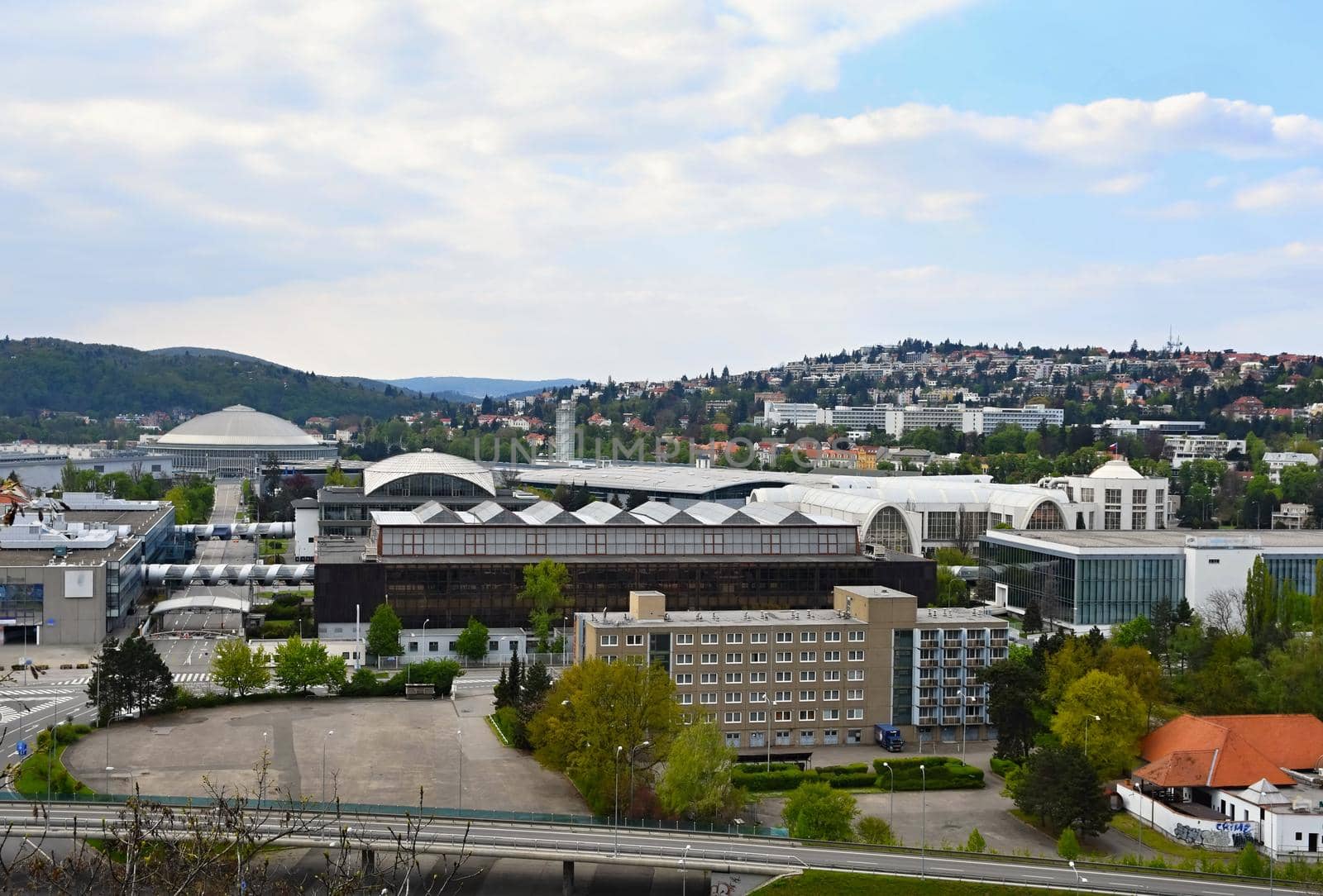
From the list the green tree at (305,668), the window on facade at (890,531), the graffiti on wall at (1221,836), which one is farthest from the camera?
the window on facade at (890,531)

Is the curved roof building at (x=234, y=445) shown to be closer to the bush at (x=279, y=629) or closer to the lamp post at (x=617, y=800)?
the bush at (x=279, y=629)

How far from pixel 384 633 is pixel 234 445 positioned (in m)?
123

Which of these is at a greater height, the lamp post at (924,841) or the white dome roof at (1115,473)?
the white dome roof at (1115,473)

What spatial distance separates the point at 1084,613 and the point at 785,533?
14344mm

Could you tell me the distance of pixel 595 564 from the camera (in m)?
58.7

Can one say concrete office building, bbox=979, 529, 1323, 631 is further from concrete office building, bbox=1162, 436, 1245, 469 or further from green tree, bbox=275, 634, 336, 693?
concrete office building, bbox=1162, 436, 1245, 469

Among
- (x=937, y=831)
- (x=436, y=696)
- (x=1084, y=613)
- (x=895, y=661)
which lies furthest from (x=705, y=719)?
(x=1084, y=613)

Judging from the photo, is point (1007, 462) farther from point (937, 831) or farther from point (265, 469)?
point (937, 831)

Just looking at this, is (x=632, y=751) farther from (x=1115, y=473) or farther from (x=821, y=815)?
(x=1115, y=473)

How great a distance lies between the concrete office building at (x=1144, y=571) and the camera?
6172 centimetres

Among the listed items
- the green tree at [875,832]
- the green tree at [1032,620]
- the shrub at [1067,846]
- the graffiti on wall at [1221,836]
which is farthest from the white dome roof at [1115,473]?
the green tree at [875,832]

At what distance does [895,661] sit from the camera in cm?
4500

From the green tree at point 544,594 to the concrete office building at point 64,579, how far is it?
1815 cm

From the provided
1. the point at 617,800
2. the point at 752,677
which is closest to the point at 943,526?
the point at 752,677
